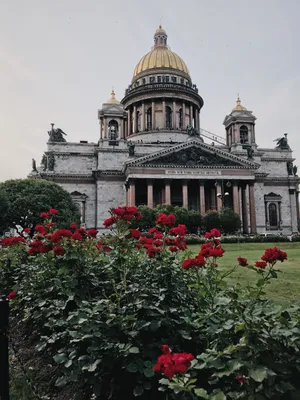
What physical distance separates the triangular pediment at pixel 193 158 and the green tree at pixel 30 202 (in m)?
13.1

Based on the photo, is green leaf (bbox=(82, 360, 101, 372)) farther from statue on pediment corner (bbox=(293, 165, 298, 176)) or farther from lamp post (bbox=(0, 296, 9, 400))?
statue on pediment corner (bbox=(293, 165, 298, 176))

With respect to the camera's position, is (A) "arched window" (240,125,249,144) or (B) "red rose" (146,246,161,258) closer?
(B) "red rose" (146,246,161,258)

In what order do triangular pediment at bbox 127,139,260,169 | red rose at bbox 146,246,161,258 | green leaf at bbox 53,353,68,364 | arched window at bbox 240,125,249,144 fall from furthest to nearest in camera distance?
1. arched window at bbox 240,125,249,144
2. triangular pediment at bbox 127,139,260,169
3. red rose at bbox 146,246,161,258
4. green leaf at bbox 53,353,68,364

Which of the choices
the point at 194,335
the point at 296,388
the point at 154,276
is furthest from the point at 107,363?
the point at 296,388

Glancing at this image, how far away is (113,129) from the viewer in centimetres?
5481

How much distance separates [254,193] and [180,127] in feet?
56.7

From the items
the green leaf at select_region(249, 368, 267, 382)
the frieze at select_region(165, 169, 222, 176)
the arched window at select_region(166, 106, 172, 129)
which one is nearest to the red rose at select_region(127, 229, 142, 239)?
the green leaf at select_region(249, 368, 267, 382)

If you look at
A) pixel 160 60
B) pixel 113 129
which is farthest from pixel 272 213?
pixel 160 60

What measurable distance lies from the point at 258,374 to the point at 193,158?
44.5 metres

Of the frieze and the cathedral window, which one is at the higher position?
the frieze

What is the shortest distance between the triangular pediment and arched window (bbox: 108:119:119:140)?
11083 millimetres

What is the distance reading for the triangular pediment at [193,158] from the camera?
45.4m

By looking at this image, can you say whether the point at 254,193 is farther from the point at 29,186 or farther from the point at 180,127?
the point at 29,186

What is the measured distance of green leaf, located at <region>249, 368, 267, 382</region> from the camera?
2.69 metres
